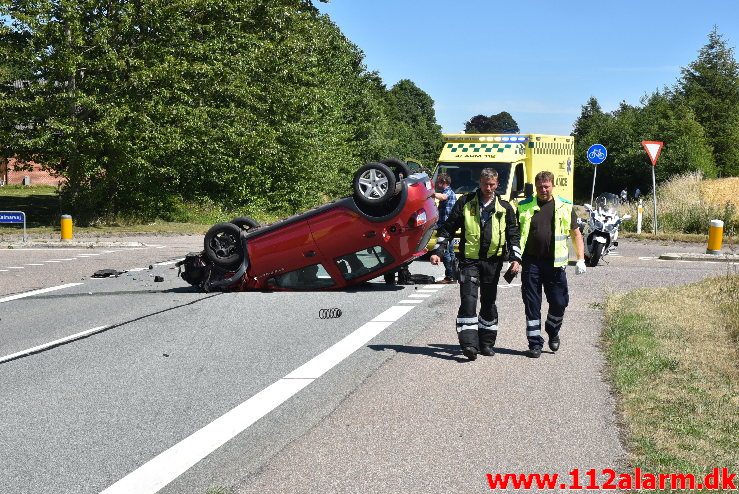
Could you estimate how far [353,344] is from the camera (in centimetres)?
1104

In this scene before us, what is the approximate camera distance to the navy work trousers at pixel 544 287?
1030 cm

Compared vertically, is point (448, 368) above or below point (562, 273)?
below

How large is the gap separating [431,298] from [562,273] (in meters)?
5.37

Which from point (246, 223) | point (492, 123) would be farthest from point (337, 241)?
point (492, 123)

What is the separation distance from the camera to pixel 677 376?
9.09 meters

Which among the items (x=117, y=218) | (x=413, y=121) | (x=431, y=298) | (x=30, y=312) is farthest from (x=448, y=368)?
(x=413, y=121)

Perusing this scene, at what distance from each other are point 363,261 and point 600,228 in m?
8.06

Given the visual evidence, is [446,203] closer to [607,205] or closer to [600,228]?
[600,228]

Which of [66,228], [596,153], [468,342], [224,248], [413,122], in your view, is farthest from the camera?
[413,122]

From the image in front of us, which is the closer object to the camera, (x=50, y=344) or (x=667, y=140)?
(x=50, y=344)

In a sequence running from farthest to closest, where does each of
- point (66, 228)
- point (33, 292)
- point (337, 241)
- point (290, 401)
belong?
point (66, 228), point (33, 292), point (337, 241), point (290, 401)

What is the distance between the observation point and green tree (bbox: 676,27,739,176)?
6622cm

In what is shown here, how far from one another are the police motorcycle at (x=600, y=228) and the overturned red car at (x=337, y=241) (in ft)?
21.1

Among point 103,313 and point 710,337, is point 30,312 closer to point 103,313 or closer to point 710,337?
point 103,313
